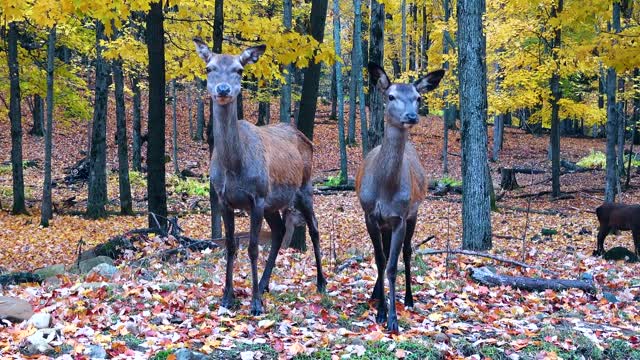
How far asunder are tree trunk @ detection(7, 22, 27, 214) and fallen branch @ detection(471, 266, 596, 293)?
1432 cm

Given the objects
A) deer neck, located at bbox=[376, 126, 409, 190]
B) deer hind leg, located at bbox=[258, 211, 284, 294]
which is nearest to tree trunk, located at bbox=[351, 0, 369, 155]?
deer hind leg, located at bbox=[258, 211, 284, 294]

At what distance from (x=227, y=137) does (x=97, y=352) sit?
2462 mm

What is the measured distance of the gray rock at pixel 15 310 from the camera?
19.6ft

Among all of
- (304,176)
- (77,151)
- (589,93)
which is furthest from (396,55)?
(304,176)

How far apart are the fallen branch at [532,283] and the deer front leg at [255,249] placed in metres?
3.28

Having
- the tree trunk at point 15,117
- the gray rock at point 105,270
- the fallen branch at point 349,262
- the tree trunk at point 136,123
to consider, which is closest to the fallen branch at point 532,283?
the fallen branch at point 349,262

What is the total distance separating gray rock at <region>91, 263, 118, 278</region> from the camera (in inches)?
342

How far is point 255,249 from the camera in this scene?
6.90m

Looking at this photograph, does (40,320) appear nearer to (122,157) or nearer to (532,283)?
(532,283)

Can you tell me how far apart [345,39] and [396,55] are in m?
3.73

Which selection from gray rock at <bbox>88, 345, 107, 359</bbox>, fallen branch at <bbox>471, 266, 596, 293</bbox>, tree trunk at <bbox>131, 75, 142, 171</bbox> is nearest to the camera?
gray rock at <bbox>88, 345, 107, 359</bbox>

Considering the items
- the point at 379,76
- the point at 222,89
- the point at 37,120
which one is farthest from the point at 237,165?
the point at 37,120

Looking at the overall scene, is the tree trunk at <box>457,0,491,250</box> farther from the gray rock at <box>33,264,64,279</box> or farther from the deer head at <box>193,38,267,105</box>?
the gray rock at <box>33,264,64,279</box>

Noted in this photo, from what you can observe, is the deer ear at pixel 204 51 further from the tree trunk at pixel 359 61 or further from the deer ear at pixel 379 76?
the tree trunk at pixel 359 61
